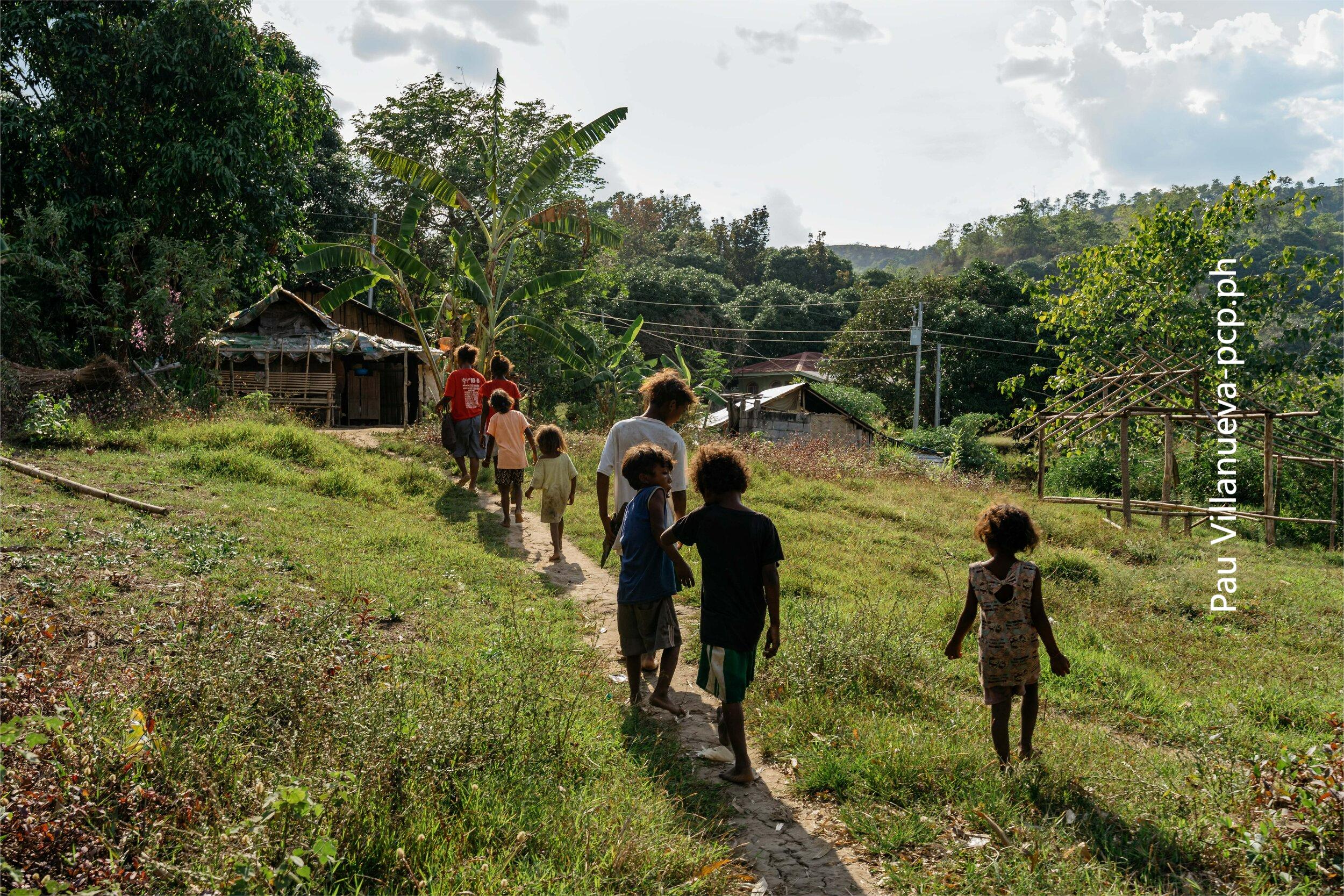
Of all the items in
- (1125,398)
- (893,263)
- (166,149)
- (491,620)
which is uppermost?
(893,263)

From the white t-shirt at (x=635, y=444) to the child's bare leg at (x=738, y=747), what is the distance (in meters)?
1.62

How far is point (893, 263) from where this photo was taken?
446 feet

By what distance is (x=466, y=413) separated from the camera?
11539mm

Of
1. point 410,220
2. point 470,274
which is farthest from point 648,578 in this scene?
point 410,220

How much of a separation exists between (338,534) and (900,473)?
14.9 meters

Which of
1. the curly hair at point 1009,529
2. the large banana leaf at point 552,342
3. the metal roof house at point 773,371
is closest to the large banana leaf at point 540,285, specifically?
the large banana leaf at point 552,342

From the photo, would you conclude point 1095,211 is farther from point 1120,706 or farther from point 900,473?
point 1120,706

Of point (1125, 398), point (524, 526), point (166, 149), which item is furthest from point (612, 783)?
point (166, 149)

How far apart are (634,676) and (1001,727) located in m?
2.09

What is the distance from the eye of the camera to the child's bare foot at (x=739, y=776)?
14.3 feet

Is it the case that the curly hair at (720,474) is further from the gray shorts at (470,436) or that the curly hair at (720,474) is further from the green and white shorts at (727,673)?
the gray shorts at (470,436)

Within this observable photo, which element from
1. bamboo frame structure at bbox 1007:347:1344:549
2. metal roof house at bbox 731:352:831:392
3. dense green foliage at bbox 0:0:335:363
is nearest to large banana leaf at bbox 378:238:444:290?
dense green foliage at bbox 0:0:335:363

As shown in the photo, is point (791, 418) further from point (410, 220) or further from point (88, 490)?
point (88, 490)

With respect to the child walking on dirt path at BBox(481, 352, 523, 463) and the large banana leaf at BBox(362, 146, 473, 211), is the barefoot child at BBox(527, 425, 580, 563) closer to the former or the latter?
the child walking on dirt path at BBox(481, 352, 523, 463)
